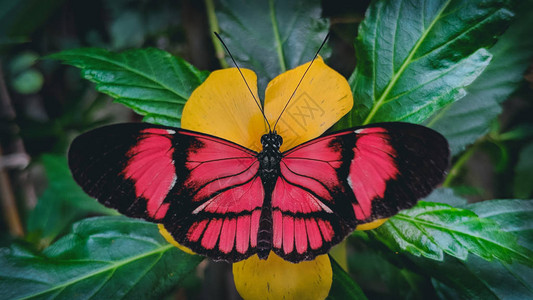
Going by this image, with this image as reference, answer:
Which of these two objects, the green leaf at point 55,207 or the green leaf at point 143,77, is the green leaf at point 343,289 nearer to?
the green leaf at point 143,77

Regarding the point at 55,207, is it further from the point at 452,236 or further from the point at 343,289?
the point at 452,236

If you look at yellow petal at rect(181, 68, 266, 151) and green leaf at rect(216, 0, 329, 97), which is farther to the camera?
green leaf at rect(216, 0, 329, 97)

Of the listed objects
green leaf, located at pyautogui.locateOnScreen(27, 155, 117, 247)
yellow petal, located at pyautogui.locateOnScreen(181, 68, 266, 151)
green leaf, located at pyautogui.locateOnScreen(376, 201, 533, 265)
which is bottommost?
green leaf, located at pyautogui.locateOnScreen(27, 155, 117, 247)

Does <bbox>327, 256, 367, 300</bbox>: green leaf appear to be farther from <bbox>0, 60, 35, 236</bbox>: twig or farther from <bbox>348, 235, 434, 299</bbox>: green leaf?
<bbox>0, 60, 35, 236</bbox>: twig

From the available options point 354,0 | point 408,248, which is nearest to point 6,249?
point 408,248

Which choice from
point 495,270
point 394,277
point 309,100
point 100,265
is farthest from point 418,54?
point 100,265

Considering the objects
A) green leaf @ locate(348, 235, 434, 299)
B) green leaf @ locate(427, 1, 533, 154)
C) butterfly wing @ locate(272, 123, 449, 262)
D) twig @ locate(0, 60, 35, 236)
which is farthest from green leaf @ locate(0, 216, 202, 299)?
twig @ locate(0, 60, 35, 236)

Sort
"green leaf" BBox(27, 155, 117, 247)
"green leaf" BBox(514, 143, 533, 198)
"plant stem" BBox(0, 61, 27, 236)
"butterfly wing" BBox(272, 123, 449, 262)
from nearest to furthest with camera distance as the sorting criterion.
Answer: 1. "butterfly wing" BBox(272, 123, 449, 262)
2. "green leaf" BBox(514, 143, 533, 198)
3. "green leaf" BBox(27, 155, 117, 247)
4. "plant stem" BBox(0, 61, 27, 236)

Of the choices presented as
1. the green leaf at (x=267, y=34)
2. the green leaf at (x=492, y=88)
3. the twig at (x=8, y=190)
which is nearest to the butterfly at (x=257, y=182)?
the green leaf at (x=267, y=34)
